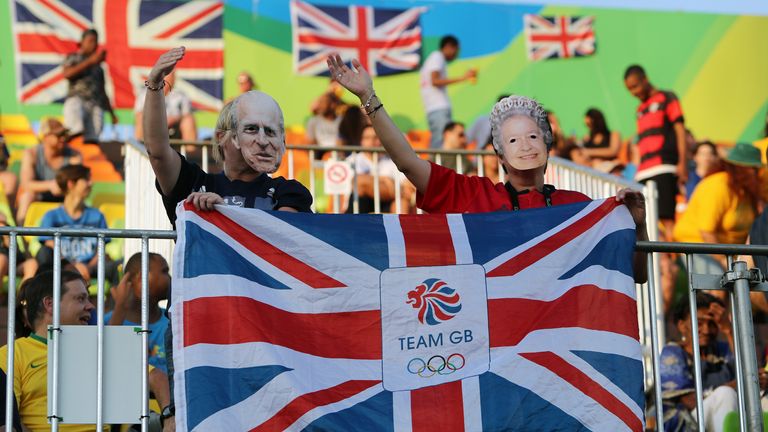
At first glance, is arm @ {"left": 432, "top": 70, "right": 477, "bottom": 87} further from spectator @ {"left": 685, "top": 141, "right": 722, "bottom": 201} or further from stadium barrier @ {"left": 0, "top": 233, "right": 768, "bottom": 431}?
stadium barrier @ {"left": 0, "top": 233, "right": 768, "bottom": 431}

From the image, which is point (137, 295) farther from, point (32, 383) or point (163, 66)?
point (163, 66)

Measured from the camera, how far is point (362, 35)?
1443 centimetres

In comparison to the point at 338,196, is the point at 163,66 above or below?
above

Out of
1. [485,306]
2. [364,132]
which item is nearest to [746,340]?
[485,306]

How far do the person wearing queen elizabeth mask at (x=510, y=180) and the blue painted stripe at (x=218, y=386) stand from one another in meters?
1.04

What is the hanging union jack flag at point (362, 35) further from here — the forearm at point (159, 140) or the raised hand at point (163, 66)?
the raised hand at point (163, 66)

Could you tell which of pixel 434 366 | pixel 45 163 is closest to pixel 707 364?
pixel 434 366

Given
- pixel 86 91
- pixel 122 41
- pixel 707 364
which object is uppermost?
pixel 122 41

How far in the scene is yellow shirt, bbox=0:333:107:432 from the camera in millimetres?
5668

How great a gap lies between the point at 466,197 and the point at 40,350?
1.99 metres

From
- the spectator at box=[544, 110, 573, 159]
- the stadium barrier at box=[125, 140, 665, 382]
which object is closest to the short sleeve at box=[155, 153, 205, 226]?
the stadium barrier at box=[125, 140, 665, 382]

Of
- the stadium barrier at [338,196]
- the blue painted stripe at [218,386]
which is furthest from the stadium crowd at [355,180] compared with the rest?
the blue painted stripe at [218,386]

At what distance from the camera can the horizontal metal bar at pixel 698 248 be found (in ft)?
18.1

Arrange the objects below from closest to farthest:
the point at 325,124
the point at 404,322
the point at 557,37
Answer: the point at 404,322 < the point at 325,124 < the point at 557,37
